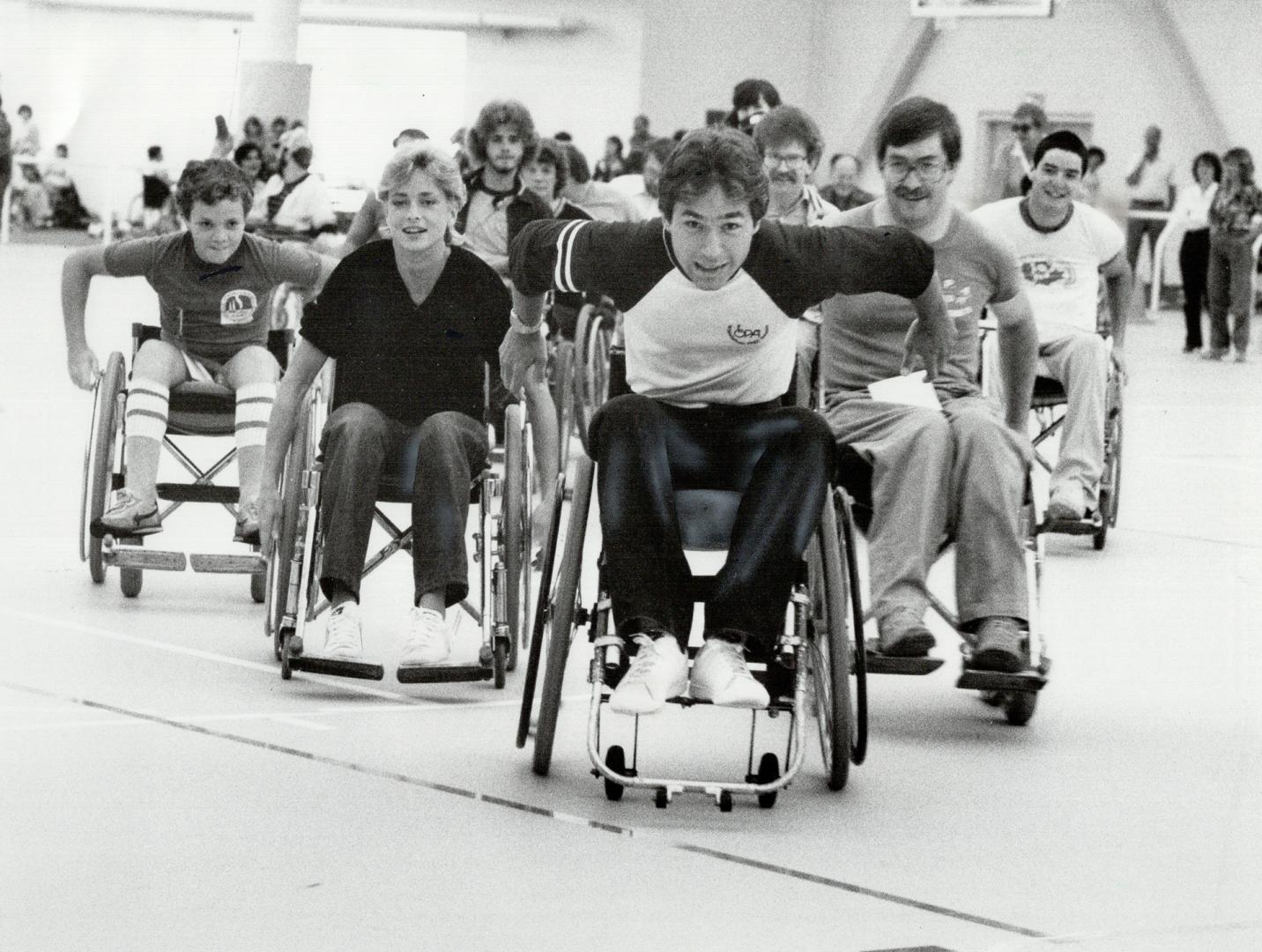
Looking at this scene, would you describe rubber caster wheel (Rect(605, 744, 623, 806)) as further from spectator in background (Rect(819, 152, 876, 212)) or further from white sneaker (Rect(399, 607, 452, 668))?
spectator in background (Rect(819, 152, 876, 212))

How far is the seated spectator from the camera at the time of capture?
1167 centimetres

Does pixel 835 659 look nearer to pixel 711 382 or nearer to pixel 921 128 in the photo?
pixel 711 382

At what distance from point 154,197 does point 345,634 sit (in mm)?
19624

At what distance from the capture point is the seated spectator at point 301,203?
38.3ft

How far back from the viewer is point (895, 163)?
13.8 ft

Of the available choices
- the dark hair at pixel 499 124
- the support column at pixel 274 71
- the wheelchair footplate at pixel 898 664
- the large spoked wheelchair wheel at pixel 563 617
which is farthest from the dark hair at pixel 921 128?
the support column at pixel 274 71

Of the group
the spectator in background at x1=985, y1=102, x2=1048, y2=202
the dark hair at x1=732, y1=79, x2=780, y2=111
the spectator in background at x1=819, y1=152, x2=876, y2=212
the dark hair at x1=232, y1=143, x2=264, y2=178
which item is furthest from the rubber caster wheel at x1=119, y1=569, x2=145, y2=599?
the dark hair at x1=232, y1=143, x2=264, y2=178

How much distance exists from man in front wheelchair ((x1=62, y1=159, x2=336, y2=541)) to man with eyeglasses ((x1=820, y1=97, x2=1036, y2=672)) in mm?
1490

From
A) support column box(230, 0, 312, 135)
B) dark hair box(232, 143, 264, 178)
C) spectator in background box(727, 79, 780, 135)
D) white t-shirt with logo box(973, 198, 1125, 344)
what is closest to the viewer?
white t-shirt with logo box(973, 198, 1125, 344)

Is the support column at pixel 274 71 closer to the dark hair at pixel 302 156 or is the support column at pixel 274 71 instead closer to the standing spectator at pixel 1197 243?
the dark hair at pixel 302 156

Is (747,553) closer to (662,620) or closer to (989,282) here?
(662,620)

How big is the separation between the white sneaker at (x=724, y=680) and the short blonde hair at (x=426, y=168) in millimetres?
1488

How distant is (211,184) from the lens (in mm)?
5125

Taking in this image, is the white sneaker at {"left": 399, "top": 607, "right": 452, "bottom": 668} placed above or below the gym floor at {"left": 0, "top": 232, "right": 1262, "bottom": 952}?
above
